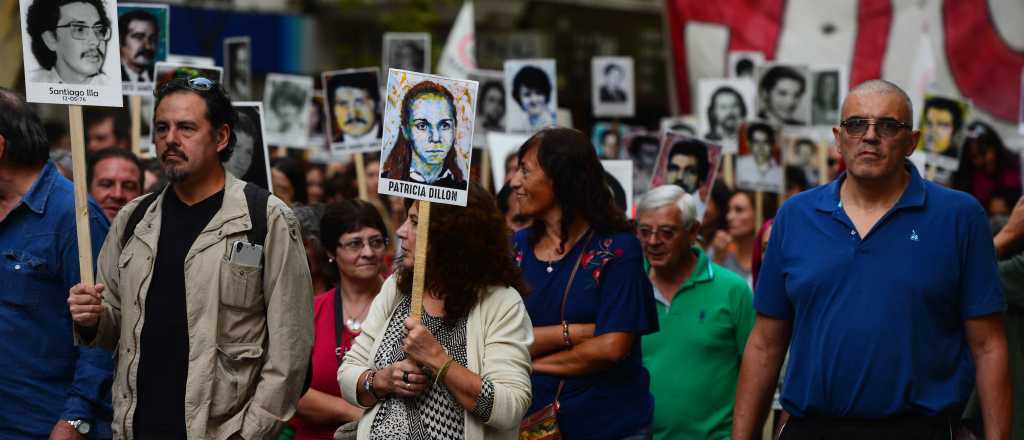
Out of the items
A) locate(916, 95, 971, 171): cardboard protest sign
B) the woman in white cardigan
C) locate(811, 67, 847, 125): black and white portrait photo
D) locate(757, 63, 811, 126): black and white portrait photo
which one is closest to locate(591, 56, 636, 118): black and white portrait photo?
locate(757, 63, 811, 126): black and white portrait photo

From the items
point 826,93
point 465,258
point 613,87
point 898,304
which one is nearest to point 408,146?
point 465,258

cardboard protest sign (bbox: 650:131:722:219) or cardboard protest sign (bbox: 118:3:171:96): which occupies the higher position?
cardboard protest sign (bbox: 118:3:171:96)

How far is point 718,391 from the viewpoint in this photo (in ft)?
22.4

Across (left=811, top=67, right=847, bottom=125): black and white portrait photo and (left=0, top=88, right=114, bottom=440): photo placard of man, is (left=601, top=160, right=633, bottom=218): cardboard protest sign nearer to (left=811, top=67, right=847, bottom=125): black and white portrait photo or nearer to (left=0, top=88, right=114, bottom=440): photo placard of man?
(left=0, top=88, right=114, bottom=440): photo placard of man

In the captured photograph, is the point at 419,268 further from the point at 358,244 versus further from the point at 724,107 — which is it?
the point at 724,107

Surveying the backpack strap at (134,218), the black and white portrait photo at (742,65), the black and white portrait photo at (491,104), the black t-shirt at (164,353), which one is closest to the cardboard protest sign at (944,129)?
the black and white portrait photo at (491,104)

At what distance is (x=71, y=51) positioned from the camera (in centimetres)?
550

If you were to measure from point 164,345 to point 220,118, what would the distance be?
2.64 ft

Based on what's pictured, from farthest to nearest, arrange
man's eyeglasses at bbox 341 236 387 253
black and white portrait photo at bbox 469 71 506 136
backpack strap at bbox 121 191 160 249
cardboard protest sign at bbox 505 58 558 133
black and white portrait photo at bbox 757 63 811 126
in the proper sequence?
black and white portrait photo at bbox 757 63 811 126
black and white portrait photo at bbox 469 71 506 136
cardboard protest sign at bbox 505 58 558 133
man's eyeglasses at bbox 341 236 387 253
backpack strap at bbox 121 191 160 249

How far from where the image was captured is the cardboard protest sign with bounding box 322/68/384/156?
10.4 m

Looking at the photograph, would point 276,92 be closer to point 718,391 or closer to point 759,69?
point 759,69

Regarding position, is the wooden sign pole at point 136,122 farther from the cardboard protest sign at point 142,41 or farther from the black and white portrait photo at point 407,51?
the black and white portrait photo at point 407,51

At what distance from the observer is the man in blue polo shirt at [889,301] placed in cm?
474

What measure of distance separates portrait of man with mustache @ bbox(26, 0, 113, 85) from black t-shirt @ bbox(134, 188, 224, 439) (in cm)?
83
